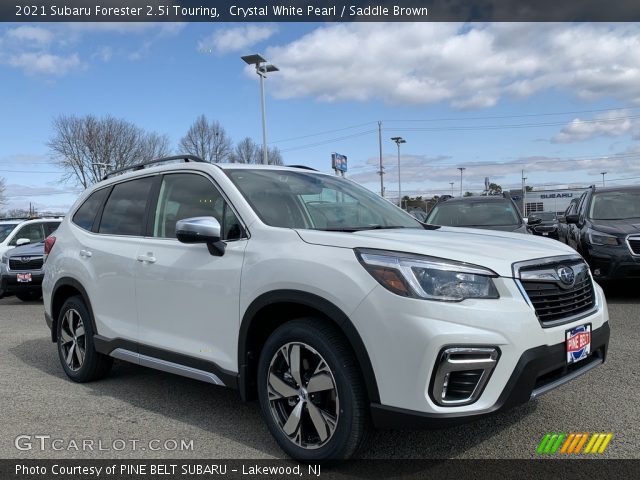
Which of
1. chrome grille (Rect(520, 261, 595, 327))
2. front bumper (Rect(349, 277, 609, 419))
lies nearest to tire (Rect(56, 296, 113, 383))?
front bumper (Rect(349, 277, 609, 419))

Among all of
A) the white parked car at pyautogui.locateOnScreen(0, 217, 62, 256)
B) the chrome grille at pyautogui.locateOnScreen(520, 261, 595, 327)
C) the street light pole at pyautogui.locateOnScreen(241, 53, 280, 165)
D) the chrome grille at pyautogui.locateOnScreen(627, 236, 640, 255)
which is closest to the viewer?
the chrome grille at pyautogui.locateOnScreen(520, 261, 595, 327)

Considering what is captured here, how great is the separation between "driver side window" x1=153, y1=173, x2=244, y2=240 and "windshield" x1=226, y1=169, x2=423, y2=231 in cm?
18

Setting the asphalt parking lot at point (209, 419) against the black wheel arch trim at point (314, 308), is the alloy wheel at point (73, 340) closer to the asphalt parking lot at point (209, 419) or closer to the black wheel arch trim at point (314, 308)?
the asphalt parking lot at point (209, 419)

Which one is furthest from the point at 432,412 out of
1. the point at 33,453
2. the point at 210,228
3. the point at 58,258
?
the point at 58,258

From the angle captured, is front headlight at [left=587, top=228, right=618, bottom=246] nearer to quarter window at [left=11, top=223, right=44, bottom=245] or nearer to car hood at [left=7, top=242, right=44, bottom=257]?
car hood at [left=7, top=242, right=44, bottom=257]

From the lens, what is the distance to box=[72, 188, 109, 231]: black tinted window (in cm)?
512

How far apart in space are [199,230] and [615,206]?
763 cm

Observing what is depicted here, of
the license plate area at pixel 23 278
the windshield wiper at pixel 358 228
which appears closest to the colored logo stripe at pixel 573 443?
the windshield wiper at pixel 358 228

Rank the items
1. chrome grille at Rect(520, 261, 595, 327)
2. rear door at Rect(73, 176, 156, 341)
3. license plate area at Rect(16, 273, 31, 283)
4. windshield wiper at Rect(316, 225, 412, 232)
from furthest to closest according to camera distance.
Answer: license plate area at Rect(16, 273, 31, 283), rear door at Rect(73, 176, 156, 341), windshield wiper at Rect(316, 225, 412, 232), chrome grille at Rect(520, 261, 595, 327)

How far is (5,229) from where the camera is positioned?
13086 millimetres

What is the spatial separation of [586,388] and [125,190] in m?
4.10

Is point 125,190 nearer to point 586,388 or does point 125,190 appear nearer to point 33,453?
point 33,453

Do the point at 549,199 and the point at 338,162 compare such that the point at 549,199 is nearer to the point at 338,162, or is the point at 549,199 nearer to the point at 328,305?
the point at 338,162

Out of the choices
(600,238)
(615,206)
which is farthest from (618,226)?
(615,206)
